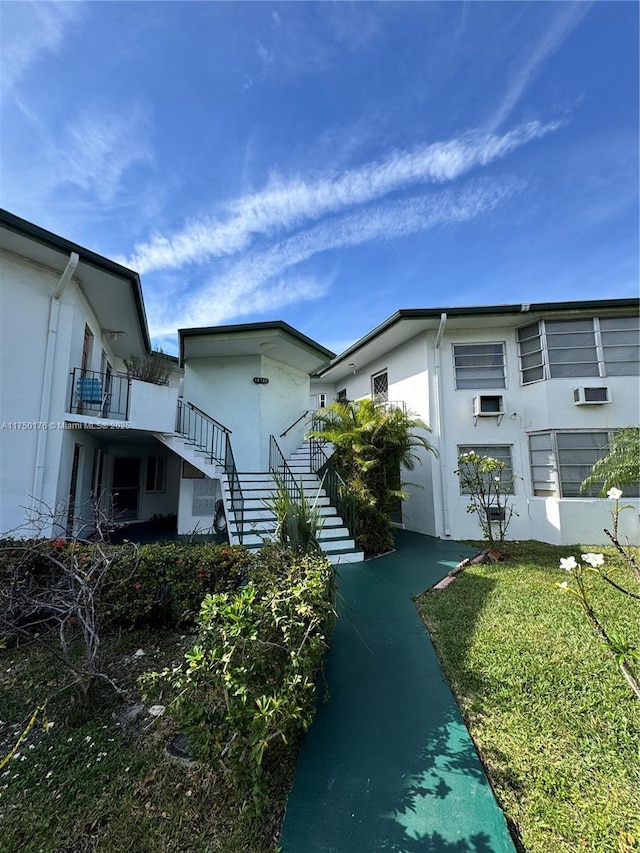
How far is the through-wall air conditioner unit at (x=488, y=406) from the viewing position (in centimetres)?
974

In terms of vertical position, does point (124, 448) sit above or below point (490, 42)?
below

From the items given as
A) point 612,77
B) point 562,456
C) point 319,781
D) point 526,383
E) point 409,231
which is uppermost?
point 612,77

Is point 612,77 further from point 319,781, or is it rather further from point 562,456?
point 319,781

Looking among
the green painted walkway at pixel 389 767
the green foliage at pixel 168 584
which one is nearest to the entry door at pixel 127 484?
the green foliage at pixel 168 584

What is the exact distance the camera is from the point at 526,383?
9883mm

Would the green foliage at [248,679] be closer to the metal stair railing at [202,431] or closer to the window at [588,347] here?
Answer: the metal stair railing at [202,431]

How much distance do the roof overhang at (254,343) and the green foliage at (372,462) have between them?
2.87 meters

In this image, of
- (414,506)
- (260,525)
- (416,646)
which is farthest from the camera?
(414,506)

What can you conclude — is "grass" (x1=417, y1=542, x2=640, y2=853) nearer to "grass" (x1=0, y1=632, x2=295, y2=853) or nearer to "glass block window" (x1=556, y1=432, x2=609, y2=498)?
"grass" (x1=0, y1=632, x2=295, y2=853)

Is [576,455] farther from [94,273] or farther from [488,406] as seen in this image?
[94,273]

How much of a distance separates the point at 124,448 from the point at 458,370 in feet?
38.4

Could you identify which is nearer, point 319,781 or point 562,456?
point 319,781

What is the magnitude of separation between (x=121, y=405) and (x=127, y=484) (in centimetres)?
443

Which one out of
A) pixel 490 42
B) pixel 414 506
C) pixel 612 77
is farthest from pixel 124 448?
pixel 612 77
